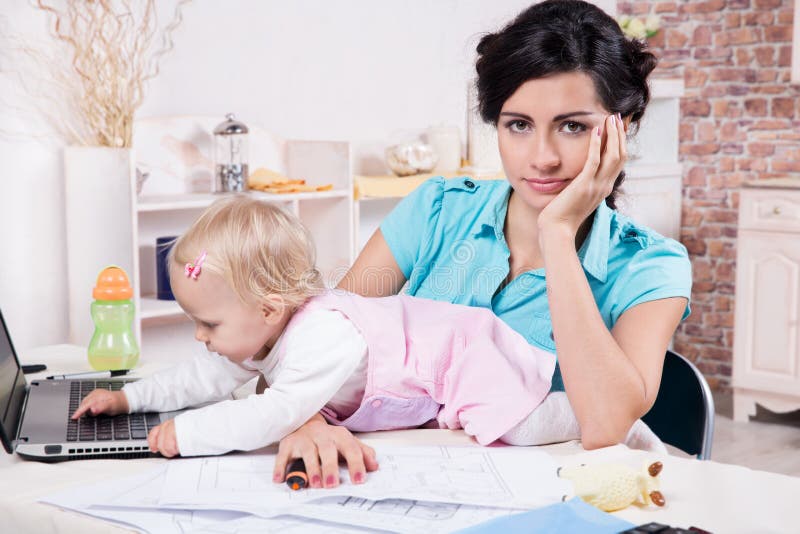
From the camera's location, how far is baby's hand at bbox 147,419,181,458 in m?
1.17

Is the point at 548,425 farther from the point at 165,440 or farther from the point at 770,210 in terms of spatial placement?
the point at 770,210

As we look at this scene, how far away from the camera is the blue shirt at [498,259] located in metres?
1.53

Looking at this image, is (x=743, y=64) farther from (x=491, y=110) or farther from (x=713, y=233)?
(x=491, y=110)

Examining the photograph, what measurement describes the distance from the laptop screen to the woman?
15.0 inches

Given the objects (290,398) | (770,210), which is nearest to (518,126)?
(290,398)

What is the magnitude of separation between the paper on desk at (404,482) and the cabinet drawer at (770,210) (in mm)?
3187

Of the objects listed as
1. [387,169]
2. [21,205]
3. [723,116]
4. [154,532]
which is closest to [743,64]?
[723,116]

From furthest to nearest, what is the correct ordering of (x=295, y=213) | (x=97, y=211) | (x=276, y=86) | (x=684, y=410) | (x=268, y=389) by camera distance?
Answer: 1. (x=276, y=86)
2. (x=295, y=213)
3. (x=97, y=211)
4. (x=684, y=410)
5. (x=268, y=389)

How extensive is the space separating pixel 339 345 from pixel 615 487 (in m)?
0.41

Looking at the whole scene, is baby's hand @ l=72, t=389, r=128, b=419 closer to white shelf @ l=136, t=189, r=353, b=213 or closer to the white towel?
the white towel

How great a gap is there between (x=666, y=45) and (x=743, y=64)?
0.43m

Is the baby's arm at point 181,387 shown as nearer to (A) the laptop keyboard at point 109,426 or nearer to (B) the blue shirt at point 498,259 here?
(A) the laptop keyboard at point 109,426

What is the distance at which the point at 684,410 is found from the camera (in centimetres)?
158

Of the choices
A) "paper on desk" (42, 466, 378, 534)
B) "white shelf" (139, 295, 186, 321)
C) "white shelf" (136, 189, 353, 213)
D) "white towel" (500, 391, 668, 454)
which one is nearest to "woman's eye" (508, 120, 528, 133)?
"white towel" (500, 391, 668, 454)
